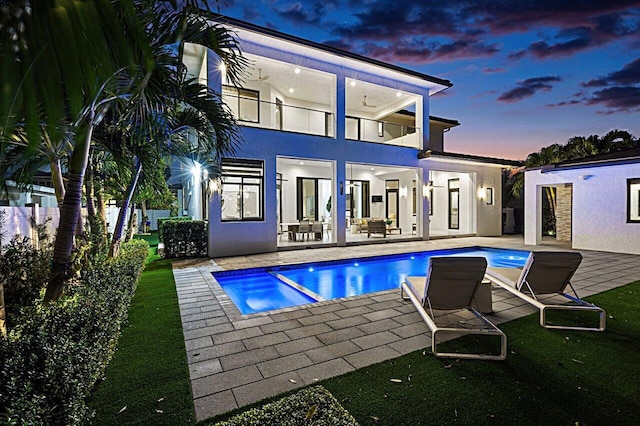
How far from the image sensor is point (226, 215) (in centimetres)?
1170

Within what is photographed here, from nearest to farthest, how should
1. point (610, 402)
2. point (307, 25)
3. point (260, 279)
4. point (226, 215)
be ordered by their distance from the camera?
point (610, 402)
point (260, 279)
point (226, 215)
point (307, 25)

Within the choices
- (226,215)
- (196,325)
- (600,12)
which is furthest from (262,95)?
(600,12)

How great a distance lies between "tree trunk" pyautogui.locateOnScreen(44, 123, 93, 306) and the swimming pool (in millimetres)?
3044

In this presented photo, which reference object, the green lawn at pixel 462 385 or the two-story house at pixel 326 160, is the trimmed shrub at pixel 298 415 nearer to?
the green lawn at pixel 462 385

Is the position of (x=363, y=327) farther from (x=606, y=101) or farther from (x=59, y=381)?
(x=606, y=101)

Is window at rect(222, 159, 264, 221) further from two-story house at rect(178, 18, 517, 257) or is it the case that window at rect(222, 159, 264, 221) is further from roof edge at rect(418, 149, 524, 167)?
roof edge at rect(418, 149, 524, 167)

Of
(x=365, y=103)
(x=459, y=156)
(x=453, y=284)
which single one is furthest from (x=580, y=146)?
(x=453, y=284)

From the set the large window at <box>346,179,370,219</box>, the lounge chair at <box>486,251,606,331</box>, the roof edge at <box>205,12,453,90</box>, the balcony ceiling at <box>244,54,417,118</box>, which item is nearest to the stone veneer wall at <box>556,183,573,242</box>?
the roof edge at <box>205,12,453,90</box>

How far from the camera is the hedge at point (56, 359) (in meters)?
1.99

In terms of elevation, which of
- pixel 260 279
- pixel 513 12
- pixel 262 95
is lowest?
pixel 260 279

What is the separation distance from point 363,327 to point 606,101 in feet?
126

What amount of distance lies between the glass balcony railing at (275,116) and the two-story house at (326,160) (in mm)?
60

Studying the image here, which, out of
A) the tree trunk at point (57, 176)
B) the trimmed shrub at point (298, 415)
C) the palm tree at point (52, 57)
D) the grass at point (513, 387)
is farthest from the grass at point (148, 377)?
the palm tree at point (52, 57)

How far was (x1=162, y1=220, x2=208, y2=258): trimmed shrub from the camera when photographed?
35.6 ft
